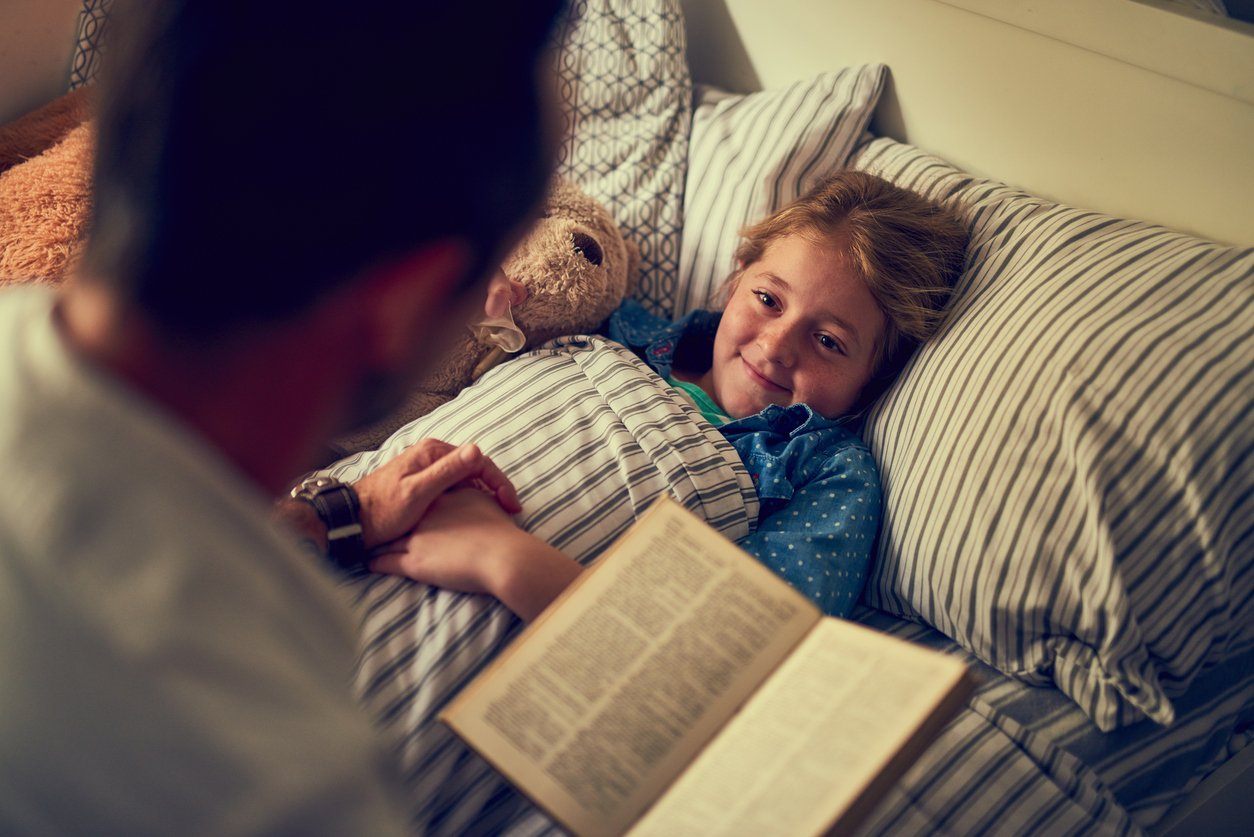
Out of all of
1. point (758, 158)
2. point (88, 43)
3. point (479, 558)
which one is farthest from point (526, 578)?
point (88, 43)

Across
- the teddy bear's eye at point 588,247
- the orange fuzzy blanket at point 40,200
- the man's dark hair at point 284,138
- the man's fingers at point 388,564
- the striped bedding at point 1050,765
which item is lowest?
the striped bedding at point 1050,765

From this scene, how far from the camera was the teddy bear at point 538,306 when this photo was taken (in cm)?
124

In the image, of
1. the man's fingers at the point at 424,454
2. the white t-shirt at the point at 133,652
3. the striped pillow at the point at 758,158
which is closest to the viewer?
the white t-shirt at the point at 133,652

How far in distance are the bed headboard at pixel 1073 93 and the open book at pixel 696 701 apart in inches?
28.4

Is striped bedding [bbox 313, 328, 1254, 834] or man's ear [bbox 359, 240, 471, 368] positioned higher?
man's ear [bbox 359, 240, 471, 368]

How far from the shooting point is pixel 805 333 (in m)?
1.20

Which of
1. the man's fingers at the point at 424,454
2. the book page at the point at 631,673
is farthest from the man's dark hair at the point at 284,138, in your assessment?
the man's fingers at the point at 424,454

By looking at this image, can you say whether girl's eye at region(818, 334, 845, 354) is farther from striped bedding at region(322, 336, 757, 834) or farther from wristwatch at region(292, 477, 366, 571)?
wristwatch at region(292, 477, 366, 571)

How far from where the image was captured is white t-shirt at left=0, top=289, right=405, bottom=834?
0.47 meters

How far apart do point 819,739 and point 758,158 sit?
97 cm

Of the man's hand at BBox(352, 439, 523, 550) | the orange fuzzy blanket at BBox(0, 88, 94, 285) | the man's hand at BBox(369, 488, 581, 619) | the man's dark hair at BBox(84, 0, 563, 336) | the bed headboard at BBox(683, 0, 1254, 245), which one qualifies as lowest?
the man's hand at BBox(369, 488, 581, 619)

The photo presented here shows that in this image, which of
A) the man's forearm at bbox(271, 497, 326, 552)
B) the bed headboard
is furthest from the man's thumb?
the bed headboard

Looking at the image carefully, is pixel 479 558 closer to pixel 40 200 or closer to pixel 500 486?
pixel 500 486

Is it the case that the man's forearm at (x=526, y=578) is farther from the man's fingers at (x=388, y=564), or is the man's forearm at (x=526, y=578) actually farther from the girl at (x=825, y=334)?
the girl at (x=825, y=334)
